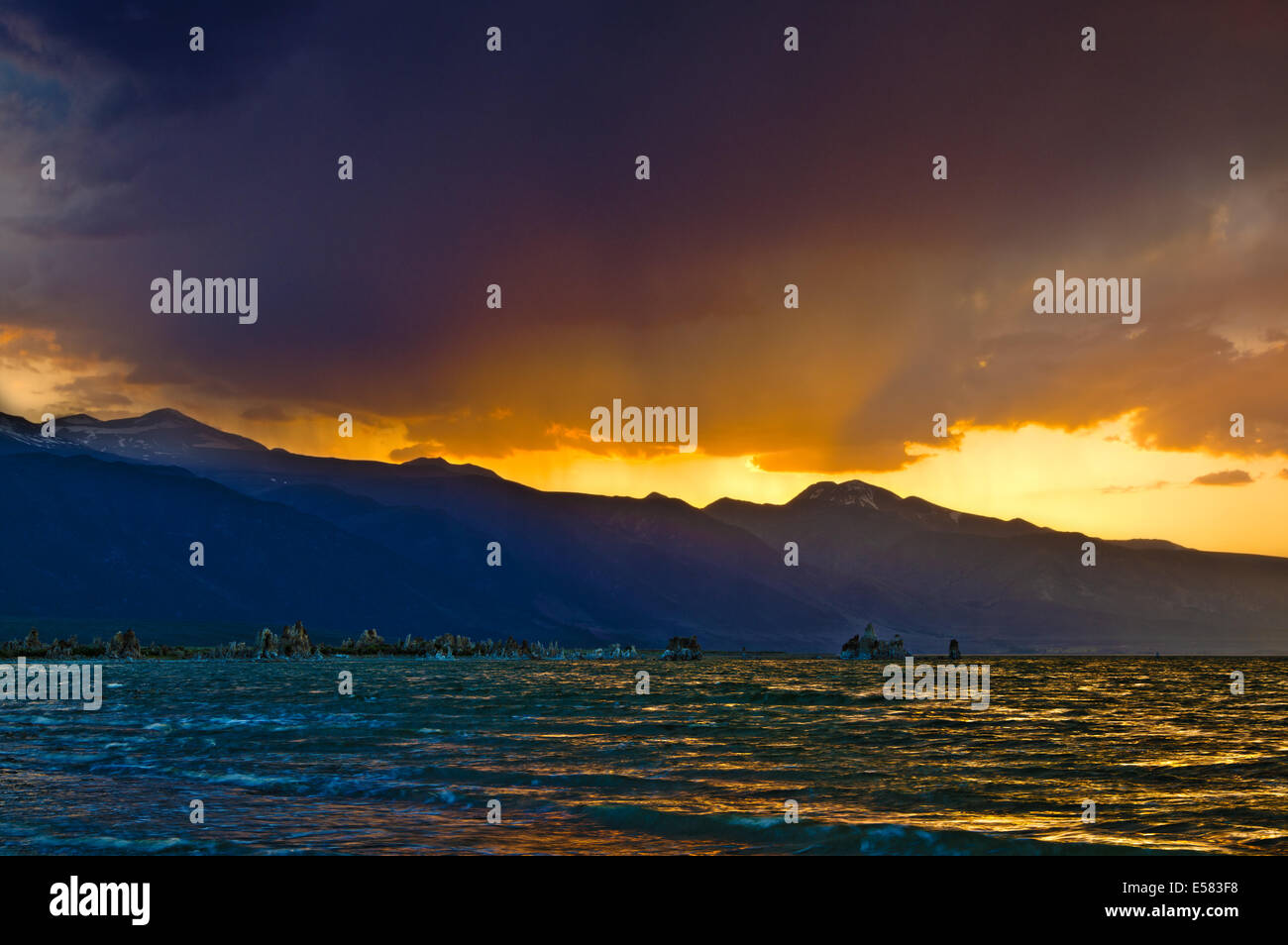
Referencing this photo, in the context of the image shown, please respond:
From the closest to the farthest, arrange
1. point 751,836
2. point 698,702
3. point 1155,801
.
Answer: point 751,836 < point 1155,801 < point 698,702

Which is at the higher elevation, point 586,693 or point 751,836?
point 751,836

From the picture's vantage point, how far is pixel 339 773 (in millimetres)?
35938

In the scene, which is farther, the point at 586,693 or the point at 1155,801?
the point at 586,693

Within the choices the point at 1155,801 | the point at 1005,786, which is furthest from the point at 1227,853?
the point at 1005,786

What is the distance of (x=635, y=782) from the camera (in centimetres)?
3447

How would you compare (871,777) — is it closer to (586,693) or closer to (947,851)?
(947,851)

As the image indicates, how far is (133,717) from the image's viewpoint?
63.4 metres

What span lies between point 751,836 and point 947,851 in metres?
4.58

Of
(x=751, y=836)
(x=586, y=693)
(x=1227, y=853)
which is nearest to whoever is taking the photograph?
(x=1227, y=853)

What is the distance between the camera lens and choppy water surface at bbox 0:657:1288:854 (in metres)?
25.2

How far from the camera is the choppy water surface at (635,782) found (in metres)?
25.2
